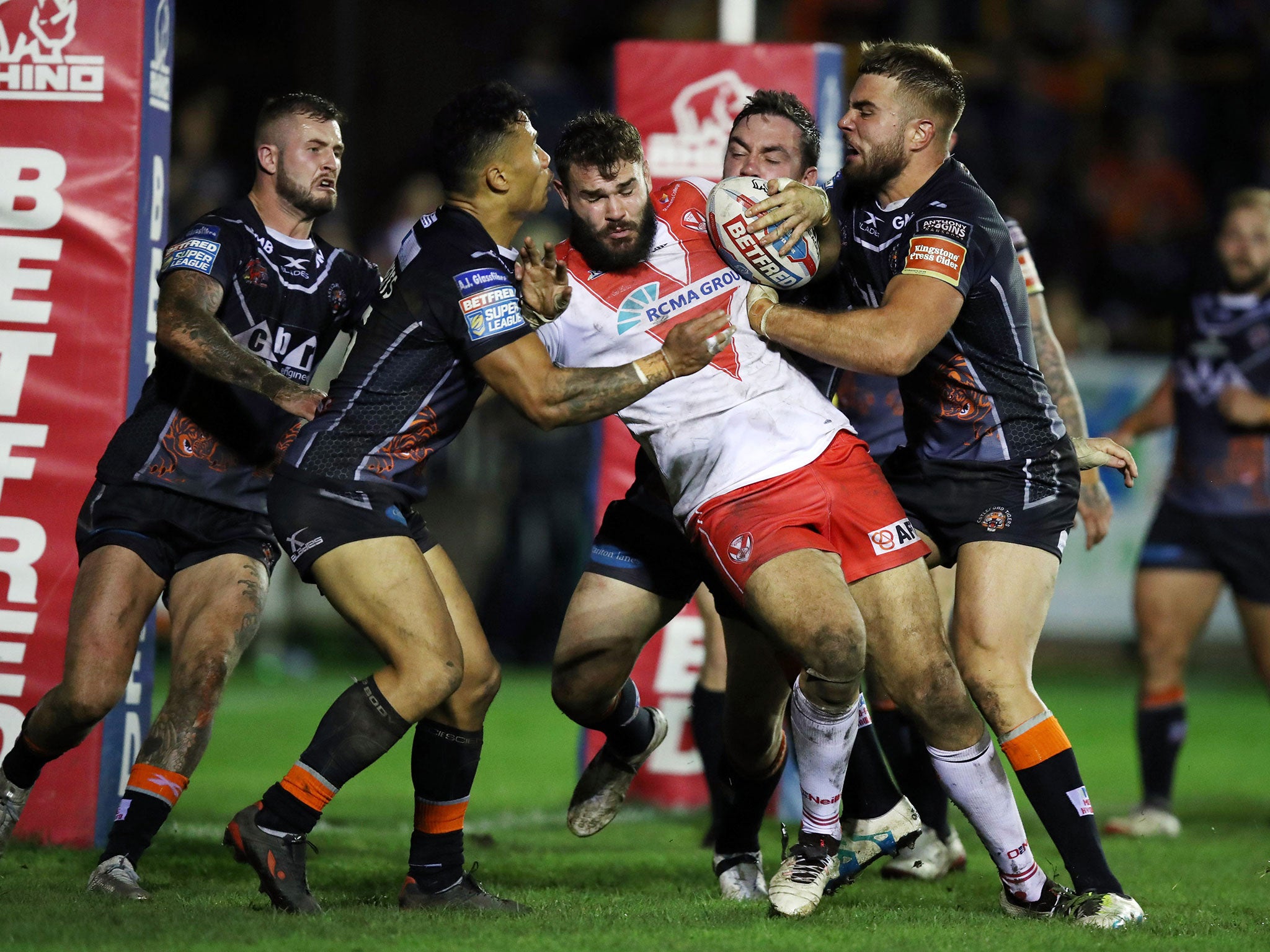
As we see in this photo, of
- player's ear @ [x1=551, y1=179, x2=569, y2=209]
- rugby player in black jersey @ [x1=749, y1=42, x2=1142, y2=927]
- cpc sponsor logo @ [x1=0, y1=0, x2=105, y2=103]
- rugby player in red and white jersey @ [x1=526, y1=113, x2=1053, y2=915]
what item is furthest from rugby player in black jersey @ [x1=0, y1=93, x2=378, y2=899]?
rugby player in black jersey @ [x1=749, y1=42, x2=1142, y2=927]

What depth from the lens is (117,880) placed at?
483cm

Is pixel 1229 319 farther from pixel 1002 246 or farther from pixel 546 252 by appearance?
pixel 546 252

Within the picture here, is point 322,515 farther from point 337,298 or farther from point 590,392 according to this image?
point 337,298

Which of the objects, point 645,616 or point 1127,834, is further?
point 1127,834

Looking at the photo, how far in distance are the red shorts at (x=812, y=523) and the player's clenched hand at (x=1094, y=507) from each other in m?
1.03

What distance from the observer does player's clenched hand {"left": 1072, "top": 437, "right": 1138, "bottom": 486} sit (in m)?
5.01

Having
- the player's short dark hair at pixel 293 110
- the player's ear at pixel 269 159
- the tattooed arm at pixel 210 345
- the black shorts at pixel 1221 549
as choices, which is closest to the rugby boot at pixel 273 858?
the tattooed arm at pixel 210 345

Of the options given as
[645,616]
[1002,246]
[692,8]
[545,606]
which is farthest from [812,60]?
[692,8]

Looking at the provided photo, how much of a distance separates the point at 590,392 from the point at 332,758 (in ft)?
4.36

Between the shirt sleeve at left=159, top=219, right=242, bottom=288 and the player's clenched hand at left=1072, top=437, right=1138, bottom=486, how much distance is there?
2919 millimetres

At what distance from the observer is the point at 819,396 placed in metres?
5.04

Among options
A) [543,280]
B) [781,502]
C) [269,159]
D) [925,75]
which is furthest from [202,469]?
[925,75]

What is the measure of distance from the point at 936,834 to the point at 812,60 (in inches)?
144

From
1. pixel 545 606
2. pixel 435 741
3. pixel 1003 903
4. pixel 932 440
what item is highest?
pixel 932 440
